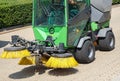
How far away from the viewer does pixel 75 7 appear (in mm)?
10086

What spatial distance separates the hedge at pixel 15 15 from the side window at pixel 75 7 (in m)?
7.29

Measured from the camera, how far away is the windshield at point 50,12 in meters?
9.74

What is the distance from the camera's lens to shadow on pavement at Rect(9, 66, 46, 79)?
922cm

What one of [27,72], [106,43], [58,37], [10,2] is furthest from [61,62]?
[10,2]

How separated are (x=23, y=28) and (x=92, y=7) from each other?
6.96 metres

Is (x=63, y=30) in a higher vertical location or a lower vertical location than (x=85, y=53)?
higher

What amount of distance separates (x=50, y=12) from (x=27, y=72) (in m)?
1.85

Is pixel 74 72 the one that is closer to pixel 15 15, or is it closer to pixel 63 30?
pixel 63 30

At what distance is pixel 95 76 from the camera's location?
29.5 feet

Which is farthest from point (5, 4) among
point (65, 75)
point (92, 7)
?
point (65, 75)

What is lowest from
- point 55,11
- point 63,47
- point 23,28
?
point 23,28

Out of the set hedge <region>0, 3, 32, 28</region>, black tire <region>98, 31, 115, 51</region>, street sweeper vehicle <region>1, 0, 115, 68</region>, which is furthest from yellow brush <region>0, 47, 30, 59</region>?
hedge <region>0, 3, 32, 28</region>

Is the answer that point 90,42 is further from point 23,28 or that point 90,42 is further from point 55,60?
point 23,28

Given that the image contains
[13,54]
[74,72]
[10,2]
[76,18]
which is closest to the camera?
[13,54]
